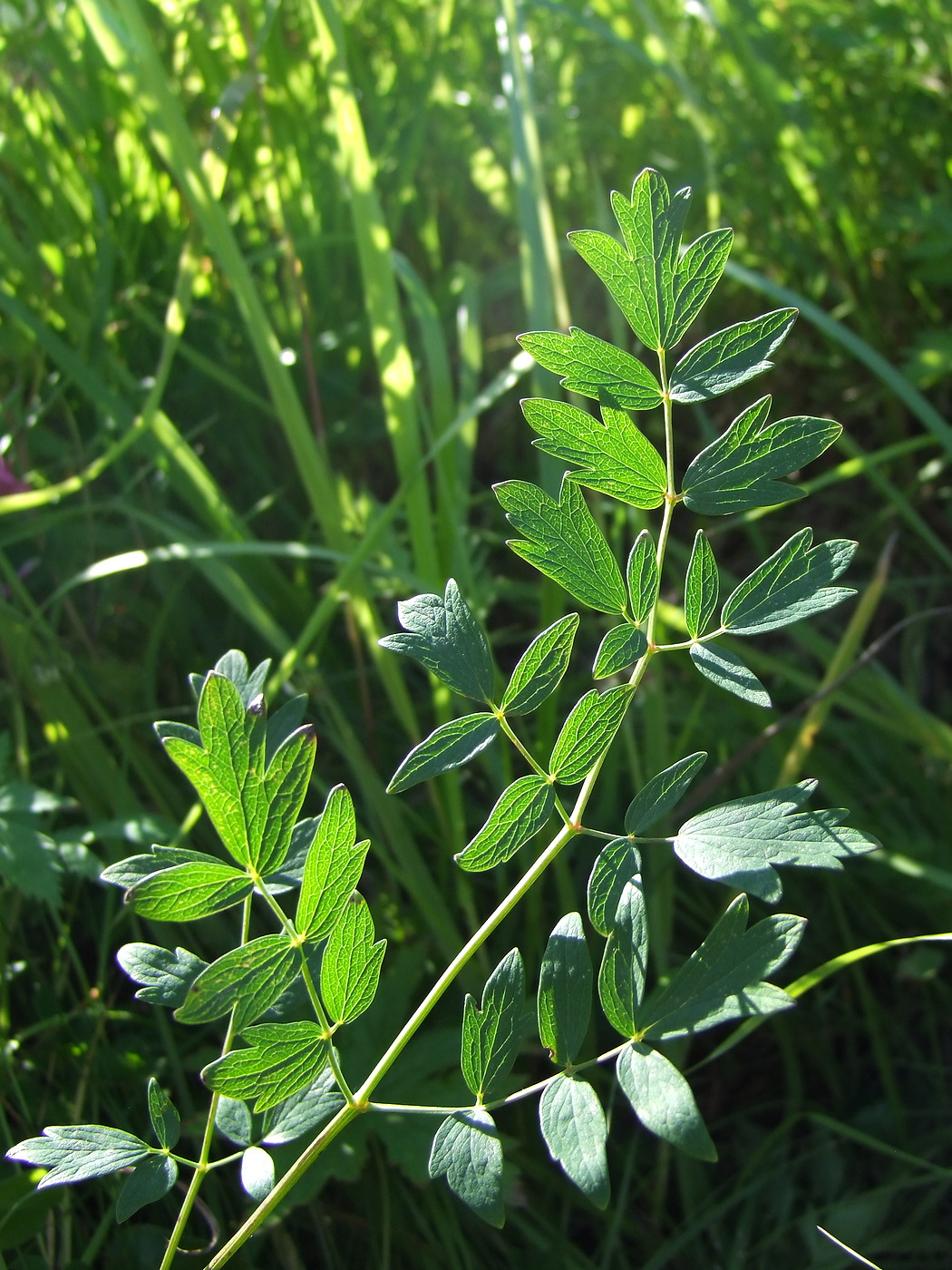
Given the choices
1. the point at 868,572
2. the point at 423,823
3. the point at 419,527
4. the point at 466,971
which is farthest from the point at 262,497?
the point at 868,572

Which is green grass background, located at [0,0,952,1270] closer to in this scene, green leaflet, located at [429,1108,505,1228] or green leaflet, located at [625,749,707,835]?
green leaflet, located at [429,1108,505,1228]

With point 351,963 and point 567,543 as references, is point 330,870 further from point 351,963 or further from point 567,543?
point 567,543

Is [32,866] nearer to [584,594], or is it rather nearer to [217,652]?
[217,652]

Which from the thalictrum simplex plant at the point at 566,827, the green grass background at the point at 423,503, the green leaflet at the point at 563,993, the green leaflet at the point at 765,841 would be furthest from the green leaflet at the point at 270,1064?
the green grass background at the point at 423,503

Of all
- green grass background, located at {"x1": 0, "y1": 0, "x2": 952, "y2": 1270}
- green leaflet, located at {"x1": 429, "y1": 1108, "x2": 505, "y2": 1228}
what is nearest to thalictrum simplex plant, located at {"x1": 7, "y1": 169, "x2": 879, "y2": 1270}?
green leaflet, located at {"x1": 429, "y1": 1108, "x2": 505, "y2": 1228}

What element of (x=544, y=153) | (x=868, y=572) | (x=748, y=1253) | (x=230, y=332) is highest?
(x=544, y=153)
